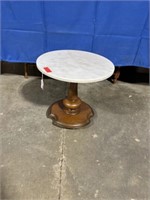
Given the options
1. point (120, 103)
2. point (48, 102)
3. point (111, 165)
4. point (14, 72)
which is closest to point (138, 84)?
point (120, 103)

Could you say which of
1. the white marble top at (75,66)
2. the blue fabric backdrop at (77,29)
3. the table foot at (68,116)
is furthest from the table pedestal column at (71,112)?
the blue fabric backdrop at (77,29)

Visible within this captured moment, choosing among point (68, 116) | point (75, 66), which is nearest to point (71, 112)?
point (68, 116)

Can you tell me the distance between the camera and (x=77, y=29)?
194 cm

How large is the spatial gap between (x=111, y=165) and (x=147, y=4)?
136 centimetres

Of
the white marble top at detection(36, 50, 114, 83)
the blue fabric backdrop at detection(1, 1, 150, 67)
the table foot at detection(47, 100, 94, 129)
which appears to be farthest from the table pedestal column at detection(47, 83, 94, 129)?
the blue fabric backdrop at detection(1, 1, 150, 67)

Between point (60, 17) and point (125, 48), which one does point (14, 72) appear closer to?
point (60, 17)

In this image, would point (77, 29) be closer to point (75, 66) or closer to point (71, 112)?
point (75, 66)

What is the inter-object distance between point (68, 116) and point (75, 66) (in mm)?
454

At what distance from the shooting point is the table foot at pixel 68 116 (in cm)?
173

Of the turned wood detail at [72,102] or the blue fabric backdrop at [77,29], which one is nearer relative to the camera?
the turned wood detail at [72,102]

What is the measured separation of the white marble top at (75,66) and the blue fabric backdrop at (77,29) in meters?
0.28

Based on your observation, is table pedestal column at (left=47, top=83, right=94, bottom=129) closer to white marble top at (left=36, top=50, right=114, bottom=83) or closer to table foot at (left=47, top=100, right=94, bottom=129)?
table foot at (left=47, top=100, right=94, bottom=129)

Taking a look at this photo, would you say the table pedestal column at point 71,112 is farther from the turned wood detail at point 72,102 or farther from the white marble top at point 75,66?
the white marble top at point 75,66

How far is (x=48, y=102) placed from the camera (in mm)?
2020
